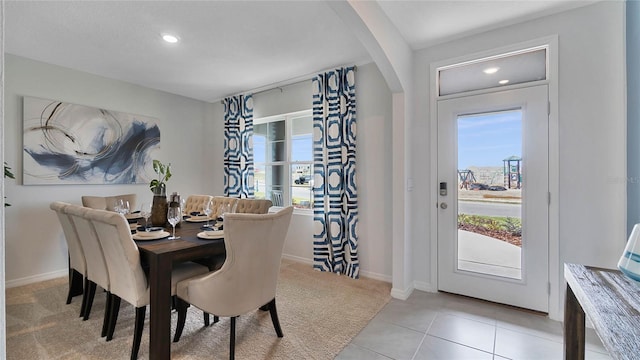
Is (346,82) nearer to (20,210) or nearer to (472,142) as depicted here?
(472,142)

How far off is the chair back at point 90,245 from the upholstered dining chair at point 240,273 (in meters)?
0.57

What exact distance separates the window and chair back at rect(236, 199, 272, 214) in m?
1.01

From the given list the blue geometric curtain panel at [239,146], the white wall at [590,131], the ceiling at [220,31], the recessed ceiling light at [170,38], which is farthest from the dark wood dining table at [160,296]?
the white wall at [590,131]

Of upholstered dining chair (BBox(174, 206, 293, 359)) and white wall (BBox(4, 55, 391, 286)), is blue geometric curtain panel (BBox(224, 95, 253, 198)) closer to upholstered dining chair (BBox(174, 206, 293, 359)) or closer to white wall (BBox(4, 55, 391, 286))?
white wall (BBox(4, 55, 391, 286))

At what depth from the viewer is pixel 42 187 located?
318 cm

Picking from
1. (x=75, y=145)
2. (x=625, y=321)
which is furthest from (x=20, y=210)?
(x=625, y=321)

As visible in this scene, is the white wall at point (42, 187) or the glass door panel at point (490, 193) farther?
the white wall at point (42, 187)

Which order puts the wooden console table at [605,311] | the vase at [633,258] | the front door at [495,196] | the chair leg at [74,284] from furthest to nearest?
the chair leg at [74,284], the front door at [495,196], the vase at [633,258], the wooden console table at [605,311]

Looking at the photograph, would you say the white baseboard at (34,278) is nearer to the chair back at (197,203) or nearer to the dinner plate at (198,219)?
the chair back at (197,203)

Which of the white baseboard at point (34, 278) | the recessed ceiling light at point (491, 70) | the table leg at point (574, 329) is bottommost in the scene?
the white baseboard at point (34, 278)

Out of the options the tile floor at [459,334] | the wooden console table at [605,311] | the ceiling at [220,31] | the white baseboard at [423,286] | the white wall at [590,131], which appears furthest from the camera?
the white baseboard at [423,286]

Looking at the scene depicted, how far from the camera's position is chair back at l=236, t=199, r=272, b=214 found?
291 centimetres

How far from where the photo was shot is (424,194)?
2852mm

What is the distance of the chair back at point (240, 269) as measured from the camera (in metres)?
1.62
